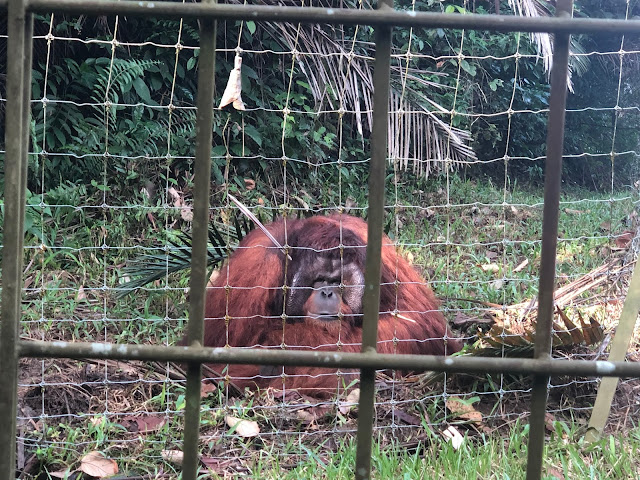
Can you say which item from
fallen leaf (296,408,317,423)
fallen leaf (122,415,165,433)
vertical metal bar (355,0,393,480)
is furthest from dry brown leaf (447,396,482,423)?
vertical metal bar (355,0,393,480)

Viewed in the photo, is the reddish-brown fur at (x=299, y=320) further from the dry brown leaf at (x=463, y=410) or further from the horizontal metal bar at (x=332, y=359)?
the horizontal metal bar at (x=332, y=359)

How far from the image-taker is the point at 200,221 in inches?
49.4

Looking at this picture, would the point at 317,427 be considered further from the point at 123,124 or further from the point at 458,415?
the point at 123,124

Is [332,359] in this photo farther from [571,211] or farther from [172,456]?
[571,211]

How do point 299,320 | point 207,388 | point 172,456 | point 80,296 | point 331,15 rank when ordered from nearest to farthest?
point 331,15, point 172,456, point 207,388, point 299,320, point 80,296

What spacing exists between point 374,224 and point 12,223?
0.64 m

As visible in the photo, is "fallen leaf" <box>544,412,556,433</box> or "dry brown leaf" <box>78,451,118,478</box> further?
"fallen leaf" <box>544,412,556,433</box>

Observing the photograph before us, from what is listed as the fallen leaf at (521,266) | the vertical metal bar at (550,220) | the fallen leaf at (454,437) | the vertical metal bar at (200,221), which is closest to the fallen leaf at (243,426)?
the fallen leaf at (454,437)

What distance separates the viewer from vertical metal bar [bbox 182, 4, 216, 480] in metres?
1.24

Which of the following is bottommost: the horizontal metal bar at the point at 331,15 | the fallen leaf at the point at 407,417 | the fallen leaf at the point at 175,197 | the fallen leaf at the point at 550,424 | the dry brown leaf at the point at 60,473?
the dry brown leaf at the point at 60,473

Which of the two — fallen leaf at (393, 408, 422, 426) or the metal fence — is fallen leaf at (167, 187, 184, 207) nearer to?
fallen leaf at (393, 408, 422, 426)

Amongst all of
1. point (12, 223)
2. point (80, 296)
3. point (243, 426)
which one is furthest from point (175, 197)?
point (12, 223)

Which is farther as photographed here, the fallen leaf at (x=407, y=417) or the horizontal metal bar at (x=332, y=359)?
the fallen leaf at (x=407, y=417)

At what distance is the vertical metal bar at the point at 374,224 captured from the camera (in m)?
1.23
